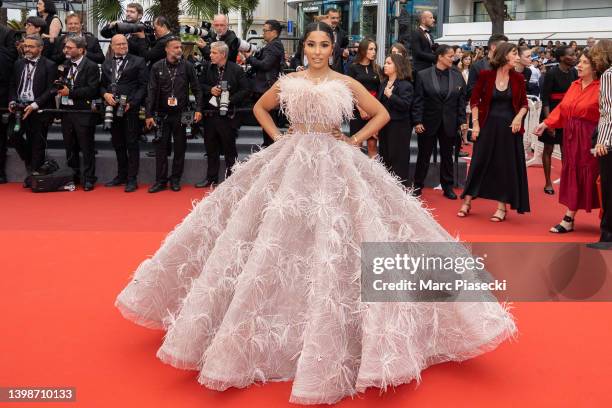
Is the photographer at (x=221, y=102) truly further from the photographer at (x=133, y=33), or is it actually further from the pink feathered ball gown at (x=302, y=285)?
the pink feathered ball gown at (x=302, y=285)

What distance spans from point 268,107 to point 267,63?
19.1 feet

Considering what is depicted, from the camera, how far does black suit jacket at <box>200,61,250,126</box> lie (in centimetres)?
923

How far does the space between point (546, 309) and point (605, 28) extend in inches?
1456

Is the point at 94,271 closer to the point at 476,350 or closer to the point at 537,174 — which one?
the point at 476,350

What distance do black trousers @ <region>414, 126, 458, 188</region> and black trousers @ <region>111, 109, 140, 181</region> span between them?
3.49 m

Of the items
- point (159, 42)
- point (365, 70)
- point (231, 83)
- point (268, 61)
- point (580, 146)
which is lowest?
point (580, 146)

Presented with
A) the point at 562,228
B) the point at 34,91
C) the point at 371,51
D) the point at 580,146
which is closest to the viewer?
the point at 580,146

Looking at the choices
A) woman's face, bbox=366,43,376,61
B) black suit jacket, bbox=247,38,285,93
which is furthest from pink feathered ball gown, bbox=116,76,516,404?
black suit jacket, bbox=247,38,285,93

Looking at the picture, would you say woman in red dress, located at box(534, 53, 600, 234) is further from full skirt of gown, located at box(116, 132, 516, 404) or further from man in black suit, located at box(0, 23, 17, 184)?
man in black suit, located at box(0, 23, 17, 184)

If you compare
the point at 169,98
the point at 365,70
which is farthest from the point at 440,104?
the point at 169,98

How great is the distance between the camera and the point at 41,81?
29.8 ft

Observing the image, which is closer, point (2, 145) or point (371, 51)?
point (371, 51)

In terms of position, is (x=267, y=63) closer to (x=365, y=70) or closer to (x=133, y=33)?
(x=365, y=70)

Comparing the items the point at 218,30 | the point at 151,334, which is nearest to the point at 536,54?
the point at 218,30
